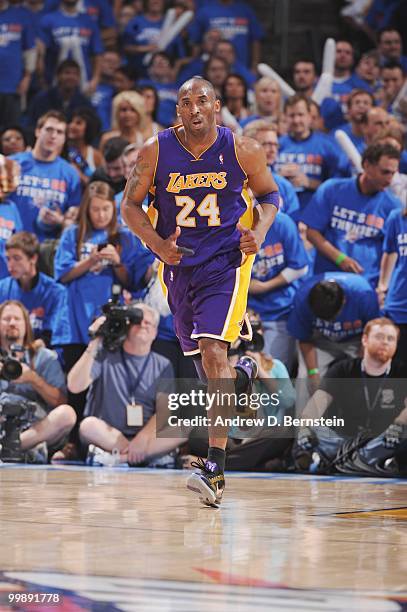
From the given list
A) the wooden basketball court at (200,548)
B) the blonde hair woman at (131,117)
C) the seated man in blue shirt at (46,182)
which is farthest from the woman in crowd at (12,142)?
the wooden basketball court at (200,548)

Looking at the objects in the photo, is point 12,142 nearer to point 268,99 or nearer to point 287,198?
point 268,99

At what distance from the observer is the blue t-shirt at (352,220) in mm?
8227

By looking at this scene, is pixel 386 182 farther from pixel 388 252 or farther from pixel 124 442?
pixel 124 442

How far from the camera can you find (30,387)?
307 inches

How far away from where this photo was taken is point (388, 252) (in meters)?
8.02

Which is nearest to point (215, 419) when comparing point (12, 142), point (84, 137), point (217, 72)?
point (12, 142)

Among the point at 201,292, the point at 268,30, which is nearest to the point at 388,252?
the point at 201,292

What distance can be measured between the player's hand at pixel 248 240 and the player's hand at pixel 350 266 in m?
2.82

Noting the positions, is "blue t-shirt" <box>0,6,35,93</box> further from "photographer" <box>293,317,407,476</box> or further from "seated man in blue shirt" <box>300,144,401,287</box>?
"photographer" <box>293,317,407,476</box>

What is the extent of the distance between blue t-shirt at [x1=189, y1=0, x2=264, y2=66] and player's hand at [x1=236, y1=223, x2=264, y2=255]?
790 cm

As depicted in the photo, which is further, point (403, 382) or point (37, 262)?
point (37, 262)

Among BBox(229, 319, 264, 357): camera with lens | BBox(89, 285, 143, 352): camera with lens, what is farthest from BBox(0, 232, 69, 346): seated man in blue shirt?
BBox(229, 319, 264, 357): camera with lens

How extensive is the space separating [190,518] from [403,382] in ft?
9.13

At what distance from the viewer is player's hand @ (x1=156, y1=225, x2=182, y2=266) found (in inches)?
203
